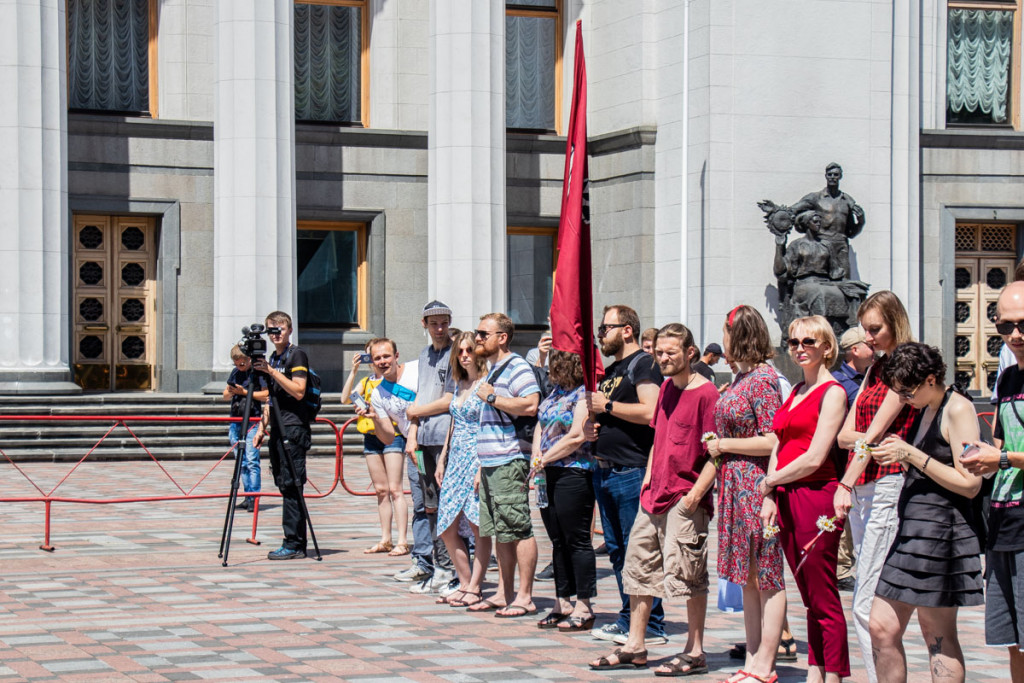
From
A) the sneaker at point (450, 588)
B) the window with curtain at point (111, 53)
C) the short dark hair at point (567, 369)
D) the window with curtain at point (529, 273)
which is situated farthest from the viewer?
the window with curtain at point (529, 273)

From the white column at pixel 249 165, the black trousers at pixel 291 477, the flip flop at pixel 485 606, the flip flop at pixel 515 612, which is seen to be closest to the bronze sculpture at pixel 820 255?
the white column at pixel 249 165

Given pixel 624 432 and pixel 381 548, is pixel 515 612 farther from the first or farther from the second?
pixel 381 548

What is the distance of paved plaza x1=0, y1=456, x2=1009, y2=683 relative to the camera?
8.20m

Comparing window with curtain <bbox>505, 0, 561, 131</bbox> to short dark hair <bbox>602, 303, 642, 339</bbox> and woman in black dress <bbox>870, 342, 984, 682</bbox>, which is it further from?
woman in black dress <bbox>870, 342, 984, 682</bbox>

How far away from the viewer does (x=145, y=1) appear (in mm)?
27406

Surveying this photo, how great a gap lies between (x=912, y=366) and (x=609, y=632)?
3.21 meters

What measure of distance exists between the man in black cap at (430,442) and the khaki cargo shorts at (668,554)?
2.82 m

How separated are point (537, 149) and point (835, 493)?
2257 centimetres

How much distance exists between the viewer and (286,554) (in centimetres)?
1266

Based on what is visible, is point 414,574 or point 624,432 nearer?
point 624,432

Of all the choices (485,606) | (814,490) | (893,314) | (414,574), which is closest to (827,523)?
(814,490)

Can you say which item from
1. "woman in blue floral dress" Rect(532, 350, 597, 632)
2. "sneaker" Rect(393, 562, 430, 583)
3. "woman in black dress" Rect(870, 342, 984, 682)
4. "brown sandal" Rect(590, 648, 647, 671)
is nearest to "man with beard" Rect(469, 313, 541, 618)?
"woman in blue floral dress" Rect(532, 350, 597, 632)

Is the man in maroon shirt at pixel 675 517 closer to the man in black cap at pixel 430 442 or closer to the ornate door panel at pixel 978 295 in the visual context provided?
the man in black cap at pixel 430 442

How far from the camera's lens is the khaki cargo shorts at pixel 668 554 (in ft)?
26.8
